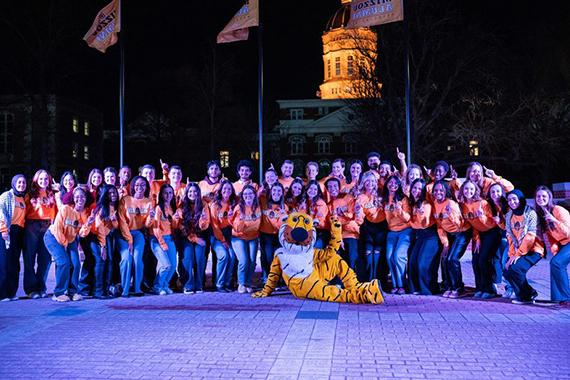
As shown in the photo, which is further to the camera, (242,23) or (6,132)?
(6,132)

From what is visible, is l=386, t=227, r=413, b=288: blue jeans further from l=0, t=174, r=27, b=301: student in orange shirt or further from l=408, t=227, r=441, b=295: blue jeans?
l=0, t=174, r=27, b=301: student in orange shirt

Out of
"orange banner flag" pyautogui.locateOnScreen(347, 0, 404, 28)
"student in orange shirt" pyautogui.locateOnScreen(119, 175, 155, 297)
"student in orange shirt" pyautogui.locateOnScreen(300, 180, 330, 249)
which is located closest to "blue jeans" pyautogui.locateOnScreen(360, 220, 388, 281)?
"student in orange shirt" pyautogui.locateOnScreen(300, 180, 330, 249)

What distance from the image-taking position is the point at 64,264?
361 inches

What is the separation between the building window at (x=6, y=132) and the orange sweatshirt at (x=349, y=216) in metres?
52.6

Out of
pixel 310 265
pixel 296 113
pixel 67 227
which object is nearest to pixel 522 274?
pixel 310 265

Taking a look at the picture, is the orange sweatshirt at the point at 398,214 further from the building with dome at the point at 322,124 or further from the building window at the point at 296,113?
the building window at the point at 296,113

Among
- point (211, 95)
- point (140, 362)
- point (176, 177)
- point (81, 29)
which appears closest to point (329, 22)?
point (211, 95)

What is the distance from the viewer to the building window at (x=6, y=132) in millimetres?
55594

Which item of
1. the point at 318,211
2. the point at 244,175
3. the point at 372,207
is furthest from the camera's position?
the point at 244,175

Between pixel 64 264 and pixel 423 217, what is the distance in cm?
561

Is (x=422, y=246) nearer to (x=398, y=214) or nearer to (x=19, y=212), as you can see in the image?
(x=398, y=214)

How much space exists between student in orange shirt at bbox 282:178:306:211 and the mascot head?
1.14m

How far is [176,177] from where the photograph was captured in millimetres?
10703

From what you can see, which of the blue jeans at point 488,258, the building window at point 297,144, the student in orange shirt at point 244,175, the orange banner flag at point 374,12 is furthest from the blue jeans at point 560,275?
the building window at point 297,144
